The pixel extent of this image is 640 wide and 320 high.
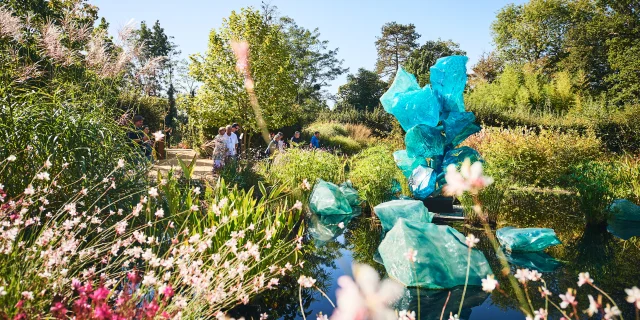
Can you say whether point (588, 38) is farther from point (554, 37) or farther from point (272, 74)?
point (272, 74)

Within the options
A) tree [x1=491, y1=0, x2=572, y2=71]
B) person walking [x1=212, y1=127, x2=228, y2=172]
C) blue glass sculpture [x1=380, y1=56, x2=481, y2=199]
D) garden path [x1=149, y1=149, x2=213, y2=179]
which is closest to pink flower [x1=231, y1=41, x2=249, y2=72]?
garden path [x1=149, y1=149, x2=213, y2=179]

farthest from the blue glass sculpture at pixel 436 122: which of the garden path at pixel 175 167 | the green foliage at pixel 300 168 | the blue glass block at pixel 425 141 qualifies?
the garden path at pixel 175 167

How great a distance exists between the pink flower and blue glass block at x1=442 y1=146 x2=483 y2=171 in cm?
959

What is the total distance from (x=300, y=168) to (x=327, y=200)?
90 cm

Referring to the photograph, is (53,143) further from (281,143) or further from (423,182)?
(281,143)

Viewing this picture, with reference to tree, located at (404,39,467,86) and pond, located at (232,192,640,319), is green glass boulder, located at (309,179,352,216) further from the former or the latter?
tree, located at (404,39,467,86)

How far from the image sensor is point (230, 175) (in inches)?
265

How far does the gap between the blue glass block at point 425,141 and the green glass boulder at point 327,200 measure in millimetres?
1917

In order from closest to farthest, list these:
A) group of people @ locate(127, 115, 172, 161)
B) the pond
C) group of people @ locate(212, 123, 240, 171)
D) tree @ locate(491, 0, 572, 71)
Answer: the pond, group of people @ locate(127, 115, 172, 161), group of people @ locate(212, 123, 240, 171), tree @ locate(491, 0, 572, 71)

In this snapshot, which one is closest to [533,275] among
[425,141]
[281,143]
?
[425,141]

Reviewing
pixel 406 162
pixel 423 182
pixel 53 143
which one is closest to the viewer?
pixel 53 143

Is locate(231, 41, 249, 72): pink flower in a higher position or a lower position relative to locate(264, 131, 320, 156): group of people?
higher

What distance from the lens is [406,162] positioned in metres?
8.37

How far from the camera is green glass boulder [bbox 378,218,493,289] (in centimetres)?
387
